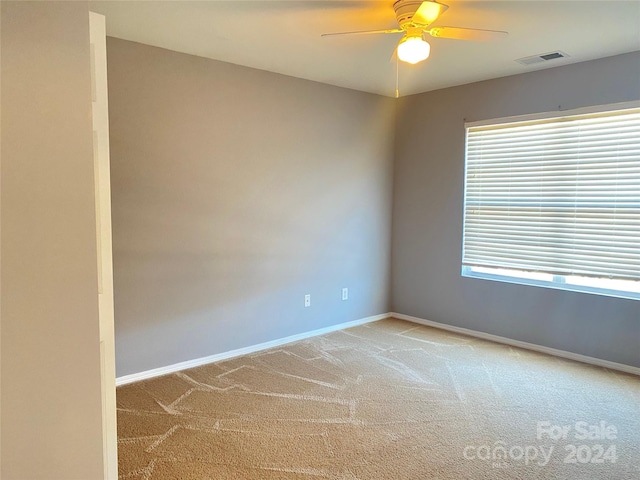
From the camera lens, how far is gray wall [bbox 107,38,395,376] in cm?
335

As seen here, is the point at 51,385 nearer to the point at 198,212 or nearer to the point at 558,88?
the point at 198,212

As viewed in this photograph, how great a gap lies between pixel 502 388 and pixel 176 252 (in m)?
2.68

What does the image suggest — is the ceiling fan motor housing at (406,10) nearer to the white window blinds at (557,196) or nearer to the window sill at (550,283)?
the white window blinds at (557,196)

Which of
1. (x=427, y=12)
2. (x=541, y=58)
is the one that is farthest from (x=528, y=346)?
(x=427, y=12)

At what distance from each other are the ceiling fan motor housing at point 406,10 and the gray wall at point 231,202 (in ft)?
5.64

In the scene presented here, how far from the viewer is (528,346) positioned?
13.8ft

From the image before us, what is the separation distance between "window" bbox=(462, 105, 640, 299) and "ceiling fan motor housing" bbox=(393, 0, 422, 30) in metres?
2.08

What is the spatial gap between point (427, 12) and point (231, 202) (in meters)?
2.16

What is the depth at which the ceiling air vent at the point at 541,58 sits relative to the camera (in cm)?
354

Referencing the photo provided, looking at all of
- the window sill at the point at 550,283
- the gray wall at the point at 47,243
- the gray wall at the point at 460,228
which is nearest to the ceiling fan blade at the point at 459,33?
the gray wall at the point at 460,228

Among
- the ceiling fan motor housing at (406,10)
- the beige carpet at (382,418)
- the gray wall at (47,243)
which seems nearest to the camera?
the gray wall at (47,243)

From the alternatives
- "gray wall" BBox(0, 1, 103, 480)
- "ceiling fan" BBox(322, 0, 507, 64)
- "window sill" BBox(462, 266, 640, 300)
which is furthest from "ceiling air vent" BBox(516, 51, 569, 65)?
"gray wall" BBox(0, 1, 103, 480)

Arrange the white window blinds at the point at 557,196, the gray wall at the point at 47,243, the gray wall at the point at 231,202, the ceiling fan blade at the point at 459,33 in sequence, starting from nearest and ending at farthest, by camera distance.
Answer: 1. the gray wall at the point at 47,243
2. the ceiling fan blade at the point at 459,33
3. the gray wall at the point at 231,202
4. the white window blinds at the point at 557,196

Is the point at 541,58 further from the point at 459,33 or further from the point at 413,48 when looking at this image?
the point at 413,48
